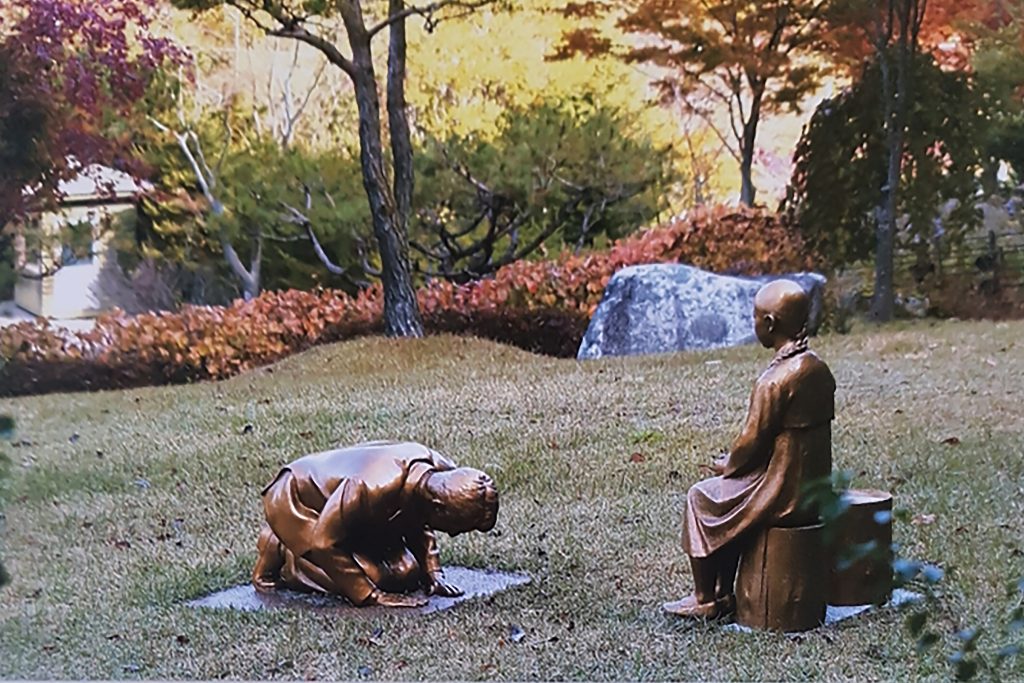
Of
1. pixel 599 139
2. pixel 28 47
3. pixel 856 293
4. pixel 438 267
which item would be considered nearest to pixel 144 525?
pixel 438 267

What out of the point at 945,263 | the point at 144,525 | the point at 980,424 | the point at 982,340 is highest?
the point at 945,263

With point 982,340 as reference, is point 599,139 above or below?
above

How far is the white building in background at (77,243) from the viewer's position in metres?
3.44

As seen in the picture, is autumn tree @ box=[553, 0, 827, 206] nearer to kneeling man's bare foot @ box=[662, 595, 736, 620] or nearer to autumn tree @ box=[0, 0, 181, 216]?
kneeling man's bare foot @ box=[662, 595, 736, 620]

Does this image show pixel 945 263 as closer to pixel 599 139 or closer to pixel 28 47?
pixel 599 139

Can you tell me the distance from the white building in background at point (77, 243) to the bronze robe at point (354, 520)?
3.01 feet

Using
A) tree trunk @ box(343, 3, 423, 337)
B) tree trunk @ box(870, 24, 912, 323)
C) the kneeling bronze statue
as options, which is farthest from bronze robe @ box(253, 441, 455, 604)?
tree trunk @ box(870, 24, 912, 323)

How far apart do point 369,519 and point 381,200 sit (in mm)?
988

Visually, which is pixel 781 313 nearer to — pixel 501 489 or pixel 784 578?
pixel 784 578

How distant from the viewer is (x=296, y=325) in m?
3.49

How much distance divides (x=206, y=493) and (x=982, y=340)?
2.11 m

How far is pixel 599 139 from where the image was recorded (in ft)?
11.1

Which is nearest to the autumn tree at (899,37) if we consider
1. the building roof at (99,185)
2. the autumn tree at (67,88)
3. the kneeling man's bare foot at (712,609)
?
the kneeling man's bare foot at (712,609)

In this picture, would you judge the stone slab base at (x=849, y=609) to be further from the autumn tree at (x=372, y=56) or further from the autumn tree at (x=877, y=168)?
the autumn tree at (x=372, y=56)
